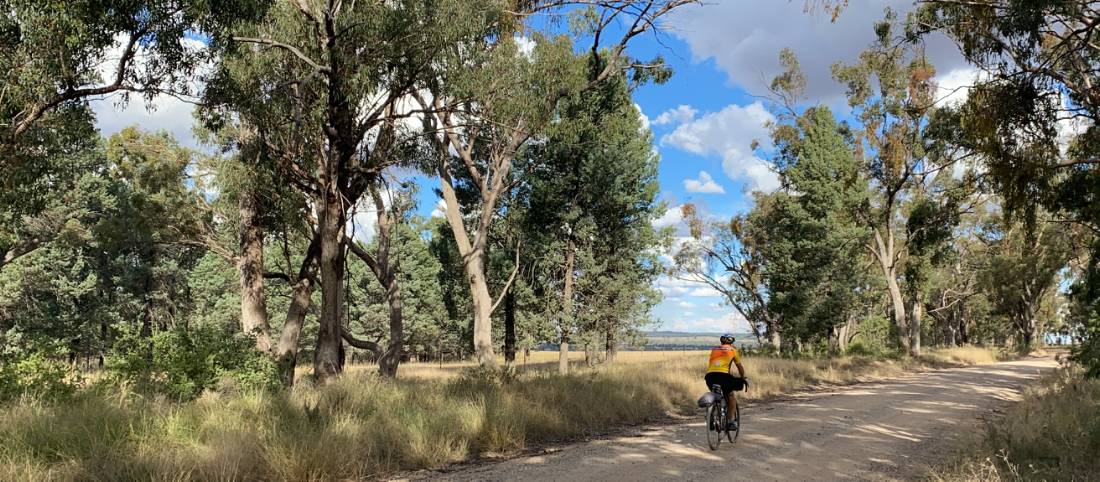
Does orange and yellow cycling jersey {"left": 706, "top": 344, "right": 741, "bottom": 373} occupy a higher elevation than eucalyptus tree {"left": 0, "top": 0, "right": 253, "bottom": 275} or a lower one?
lower

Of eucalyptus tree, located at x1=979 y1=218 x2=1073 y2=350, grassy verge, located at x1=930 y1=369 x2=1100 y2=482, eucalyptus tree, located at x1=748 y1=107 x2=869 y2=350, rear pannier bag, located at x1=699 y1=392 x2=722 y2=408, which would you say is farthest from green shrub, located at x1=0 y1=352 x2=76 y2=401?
eucalyptus tree, located at x1=979 y1=218 x2=1073 y2=350

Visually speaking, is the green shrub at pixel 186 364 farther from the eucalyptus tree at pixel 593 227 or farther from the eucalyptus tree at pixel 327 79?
the eucalyptus tree at pixel 593 227

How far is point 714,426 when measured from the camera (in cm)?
855

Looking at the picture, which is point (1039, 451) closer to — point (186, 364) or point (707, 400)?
point (707, 400)

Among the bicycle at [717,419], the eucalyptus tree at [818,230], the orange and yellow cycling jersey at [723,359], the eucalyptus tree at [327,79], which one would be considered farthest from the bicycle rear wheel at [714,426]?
the eucalyptus tree at [818,230]

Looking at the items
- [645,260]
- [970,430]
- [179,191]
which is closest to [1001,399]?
[970,430]

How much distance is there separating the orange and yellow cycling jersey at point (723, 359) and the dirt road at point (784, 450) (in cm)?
112

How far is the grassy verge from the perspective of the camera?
19.9ft

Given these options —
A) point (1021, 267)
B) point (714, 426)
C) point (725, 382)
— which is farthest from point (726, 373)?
point (1021, 267)

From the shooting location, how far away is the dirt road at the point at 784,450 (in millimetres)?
7109

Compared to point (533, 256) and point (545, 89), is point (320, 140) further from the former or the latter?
point (533, 256)

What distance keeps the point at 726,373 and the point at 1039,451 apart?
3789mm

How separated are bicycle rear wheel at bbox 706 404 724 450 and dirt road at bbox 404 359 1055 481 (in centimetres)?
16

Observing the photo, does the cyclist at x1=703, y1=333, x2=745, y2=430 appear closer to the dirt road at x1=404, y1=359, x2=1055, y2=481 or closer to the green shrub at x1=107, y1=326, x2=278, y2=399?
the dirt road at x1=404, y1=359, x2=1055, y2=481
